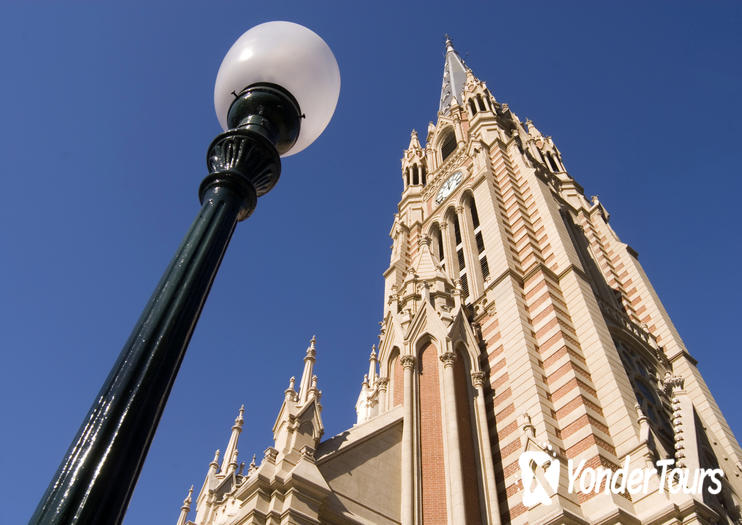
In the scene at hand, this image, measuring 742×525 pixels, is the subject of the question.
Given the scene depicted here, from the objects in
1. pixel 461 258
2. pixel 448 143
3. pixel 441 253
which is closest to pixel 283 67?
pixel 461 258

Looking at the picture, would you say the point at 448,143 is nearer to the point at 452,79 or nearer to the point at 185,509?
the point at 452,79

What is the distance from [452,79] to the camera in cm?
4941

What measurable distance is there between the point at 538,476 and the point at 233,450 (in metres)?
14.0

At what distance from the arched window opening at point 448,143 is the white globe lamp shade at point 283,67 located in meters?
30.8

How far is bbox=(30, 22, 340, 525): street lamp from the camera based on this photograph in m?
2.36

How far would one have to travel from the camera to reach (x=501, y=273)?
1792cm

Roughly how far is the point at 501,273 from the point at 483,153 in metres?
9.85

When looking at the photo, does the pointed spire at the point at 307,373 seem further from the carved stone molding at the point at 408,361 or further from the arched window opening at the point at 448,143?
the arched window opening at the point at 448,143

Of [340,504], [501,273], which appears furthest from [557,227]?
[340,504]

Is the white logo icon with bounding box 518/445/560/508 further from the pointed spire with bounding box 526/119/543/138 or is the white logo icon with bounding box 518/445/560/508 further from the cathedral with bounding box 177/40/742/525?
the pointed spire with bounding box 526/119/543/138

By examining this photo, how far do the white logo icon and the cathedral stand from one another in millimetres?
31

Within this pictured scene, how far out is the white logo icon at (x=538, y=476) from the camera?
36.4ft

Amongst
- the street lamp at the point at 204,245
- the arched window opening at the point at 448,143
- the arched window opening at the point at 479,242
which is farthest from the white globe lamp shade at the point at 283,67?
the arched window opening at the point at 448,143

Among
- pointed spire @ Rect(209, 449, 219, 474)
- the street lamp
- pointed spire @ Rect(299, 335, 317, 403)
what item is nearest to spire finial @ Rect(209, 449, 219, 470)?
pointed spire @ Rect(209, 449, 219, 474)
